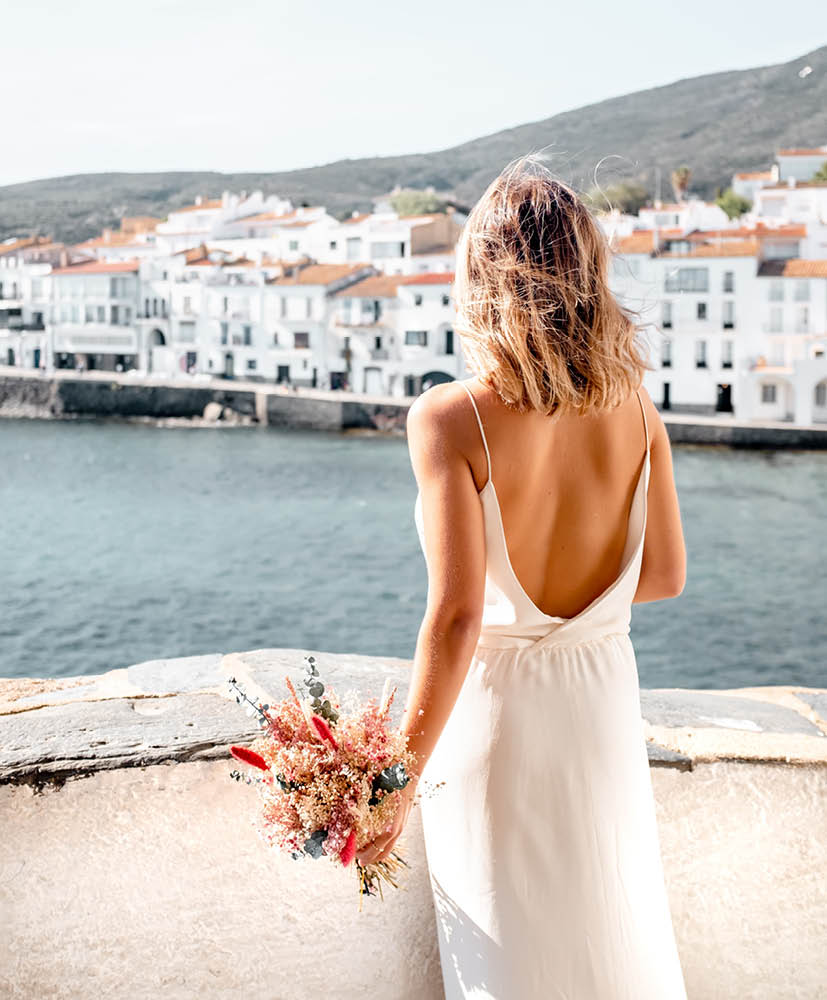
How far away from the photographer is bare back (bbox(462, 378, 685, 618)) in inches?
32.6

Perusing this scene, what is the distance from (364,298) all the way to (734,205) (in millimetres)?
12632

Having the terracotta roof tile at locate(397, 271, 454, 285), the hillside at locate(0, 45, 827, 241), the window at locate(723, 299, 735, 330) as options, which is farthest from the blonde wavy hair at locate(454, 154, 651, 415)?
the hillside at locate(0, 45, 827, 241)

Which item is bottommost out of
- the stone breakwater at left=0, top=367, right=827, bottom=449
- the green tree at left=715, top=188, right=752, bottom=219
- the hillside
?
the stone breakwater at left=0, top=367, right=827, bottom=449

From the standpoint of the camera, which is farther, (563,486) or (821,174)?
(821,174)

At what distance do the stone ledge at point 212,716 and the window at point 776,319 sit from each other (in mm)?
28920

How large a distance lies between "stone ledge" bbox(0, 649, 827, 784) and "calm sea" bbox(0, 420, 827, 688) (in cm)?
1289

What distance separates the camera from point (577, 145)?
49.2 meters

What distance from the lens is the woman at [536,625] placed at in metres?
0.82

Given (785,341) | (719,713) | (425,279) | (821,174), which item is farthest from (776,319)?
(719,713)

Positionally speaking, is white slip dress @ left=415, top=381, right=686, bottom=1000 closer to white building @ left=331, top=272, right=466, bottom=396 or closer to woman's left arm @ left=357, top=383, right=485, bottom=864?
woman's left arm @ left=357, top=383, right=485, bottom=864

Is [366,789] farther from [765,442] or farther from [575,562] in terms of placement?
[765,442]

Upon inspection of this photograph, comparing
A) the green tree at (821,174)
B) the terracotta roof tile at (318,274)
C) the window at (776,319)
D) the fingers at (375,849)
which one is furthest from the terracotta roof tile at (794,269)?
the fingers at (375,849)

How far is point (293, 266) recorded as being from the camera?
115ft

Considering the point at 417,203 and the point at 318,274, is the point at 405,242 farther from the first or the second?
the point at 417,203
